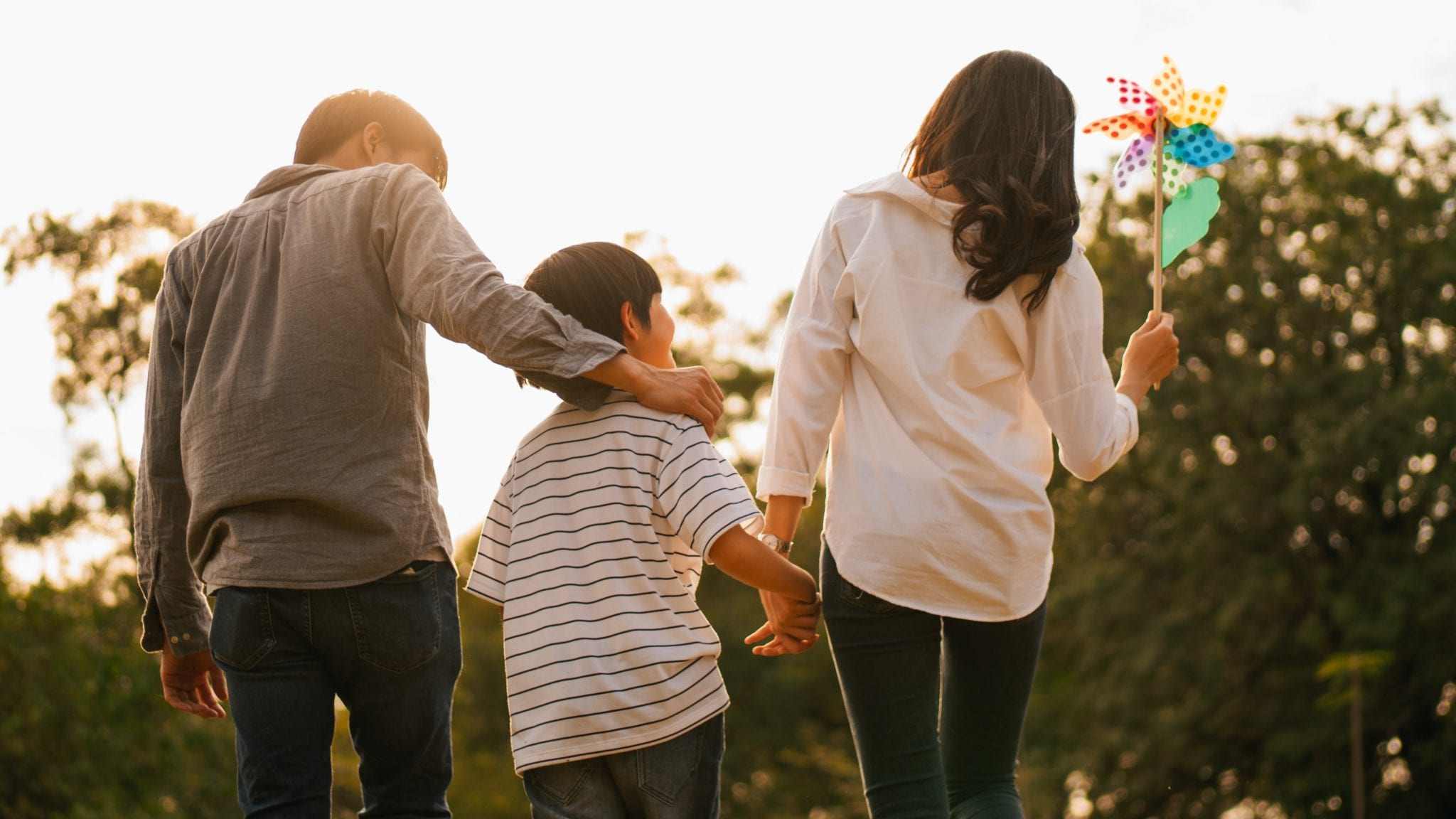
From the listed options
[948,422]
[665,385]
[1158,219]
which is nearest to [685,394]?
[665,385]

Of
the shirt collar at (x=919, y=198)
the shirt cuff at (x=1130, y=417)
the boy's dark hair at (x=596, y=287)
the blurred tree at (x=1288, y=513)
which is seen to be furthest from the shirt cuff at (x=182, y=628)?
the blurred tree at (x=1288, y=513)

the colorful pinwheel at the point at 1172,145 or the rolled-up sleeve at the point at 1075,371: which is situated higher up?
the colorful pinwheel at the point at 1172,145

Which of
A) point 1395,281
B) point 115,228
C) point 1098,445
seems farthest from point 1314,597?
point 1098,445

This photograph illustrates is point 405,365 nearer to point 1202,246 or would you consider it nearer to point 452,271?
point 452,271

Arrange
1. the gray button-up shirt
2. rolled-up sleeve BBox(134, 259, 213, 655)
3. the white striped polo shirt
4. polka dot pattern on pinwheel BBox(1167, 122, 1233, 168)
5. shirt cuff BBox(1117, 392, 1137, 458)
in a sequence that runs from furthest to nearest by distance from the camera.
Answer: polka dot pattern on pinwheel BBox(1167, 122, 1233, 168) → shirt cuff BBox(1117, 392, 1137, 458) → rolled-up sleeve BBox(134, 259, 213, 655) → the white striped polo shirt → the gray button-up shirt

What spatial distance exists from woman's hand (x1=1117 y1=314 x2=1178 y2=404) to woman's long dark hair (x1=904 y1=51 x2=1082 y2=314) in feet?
1.56

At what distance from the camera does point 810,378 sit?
2482 millimetres

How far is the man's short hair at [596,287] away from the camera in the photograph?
7.96ft

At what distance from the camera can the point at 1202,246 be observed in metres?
16.9

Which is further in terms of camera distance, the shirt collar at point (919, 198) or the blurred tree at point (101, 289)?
the blurred tree at point (101, 289)

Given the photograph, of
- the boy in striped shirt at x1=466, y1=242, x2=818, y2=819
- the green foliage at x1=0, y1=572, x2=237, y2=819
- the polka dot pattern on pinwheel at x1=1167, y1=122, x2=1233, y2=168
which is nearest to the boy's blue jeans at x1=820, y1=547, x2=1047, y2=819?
the boy in striped shirt at x1=466, y1=242, x2=818, y2=819

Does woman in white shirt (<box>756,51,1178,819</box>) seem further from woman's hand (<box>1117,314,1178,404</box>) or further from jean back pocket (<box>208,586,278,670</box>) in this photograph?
jean back pocket (<box>208,586,278,670</box>)

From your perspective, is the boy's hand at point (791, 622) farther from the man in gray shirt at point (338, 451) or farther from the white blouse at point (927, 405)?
the man in gray shirt at point (338, 451)

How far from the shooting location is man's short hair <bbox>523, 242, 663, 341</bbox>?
2426mm
